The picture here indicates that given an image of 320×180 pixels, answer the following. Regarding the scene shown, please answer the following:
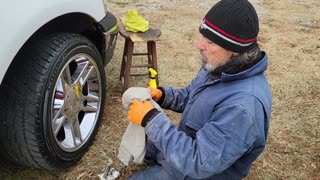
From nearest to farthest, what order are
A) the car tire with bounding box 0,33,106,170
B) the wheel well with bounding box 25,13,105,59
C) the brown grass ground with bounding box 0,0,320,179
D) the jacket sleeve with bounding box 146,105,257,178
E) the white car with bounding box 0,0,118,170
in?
1. the jacket sleeve with bounding box 146,105,257,178
2. the white car with bounding box 0,0,118,170
3. the car tire with bounding box 0,33,106,170
4. the wheel well with bounding box 25,13,105,59
5. the brown grass ground with bounding box 0,0,320,179

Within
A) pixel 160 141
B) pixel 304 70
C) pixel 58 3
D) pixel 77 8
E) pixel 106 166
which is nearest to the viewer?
pixel 160 141

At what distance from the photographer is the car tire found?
2156 millimetres

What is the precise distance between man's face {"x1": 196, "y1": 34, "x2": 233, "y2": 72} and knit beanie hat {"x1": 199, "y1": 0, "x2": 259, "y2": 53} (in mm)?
33

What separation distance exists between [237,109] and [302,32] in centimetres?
463

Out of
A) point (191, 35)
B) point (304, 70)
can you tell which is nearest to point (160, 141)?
point (304, 70)

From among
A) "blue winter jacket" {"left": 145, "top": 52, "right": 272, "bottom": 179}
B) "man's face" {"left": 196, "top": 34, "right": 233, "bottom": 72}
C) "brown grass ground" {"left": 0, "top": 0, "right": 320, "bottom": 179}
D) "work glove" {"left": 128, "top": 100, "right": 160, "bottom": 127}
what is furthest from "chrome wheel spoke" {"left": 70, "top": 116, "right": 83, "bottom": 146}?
"man's face" {"left": 196, "top": 34, "right": 233, "bottom": 72}

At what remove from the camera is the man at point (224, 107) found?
171 cm

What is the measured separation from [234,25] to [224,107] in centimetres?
37

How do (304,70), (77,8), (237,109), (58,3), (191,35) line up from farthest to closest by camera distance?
(191,35)
(304,70)
(77,8)
(58,3)
(237,109)

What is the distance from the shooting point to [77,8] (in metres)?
2.45

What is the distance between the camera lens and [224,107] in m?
1.74

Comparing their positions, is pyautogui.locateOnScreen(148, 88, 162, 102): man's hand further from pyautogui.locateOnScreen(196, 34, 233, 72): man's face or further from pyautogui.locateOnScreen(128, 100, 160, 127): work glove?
pyautogui.locateOnScreen(196, 34, 233, 72): man's face

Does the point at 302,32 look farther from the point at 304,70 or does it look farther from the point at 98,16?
the point at 98,16

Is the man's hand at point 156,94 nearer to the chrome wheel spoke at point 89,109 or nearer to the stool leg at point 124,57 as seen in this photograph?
the chrome wheel spoke at point 89,109
